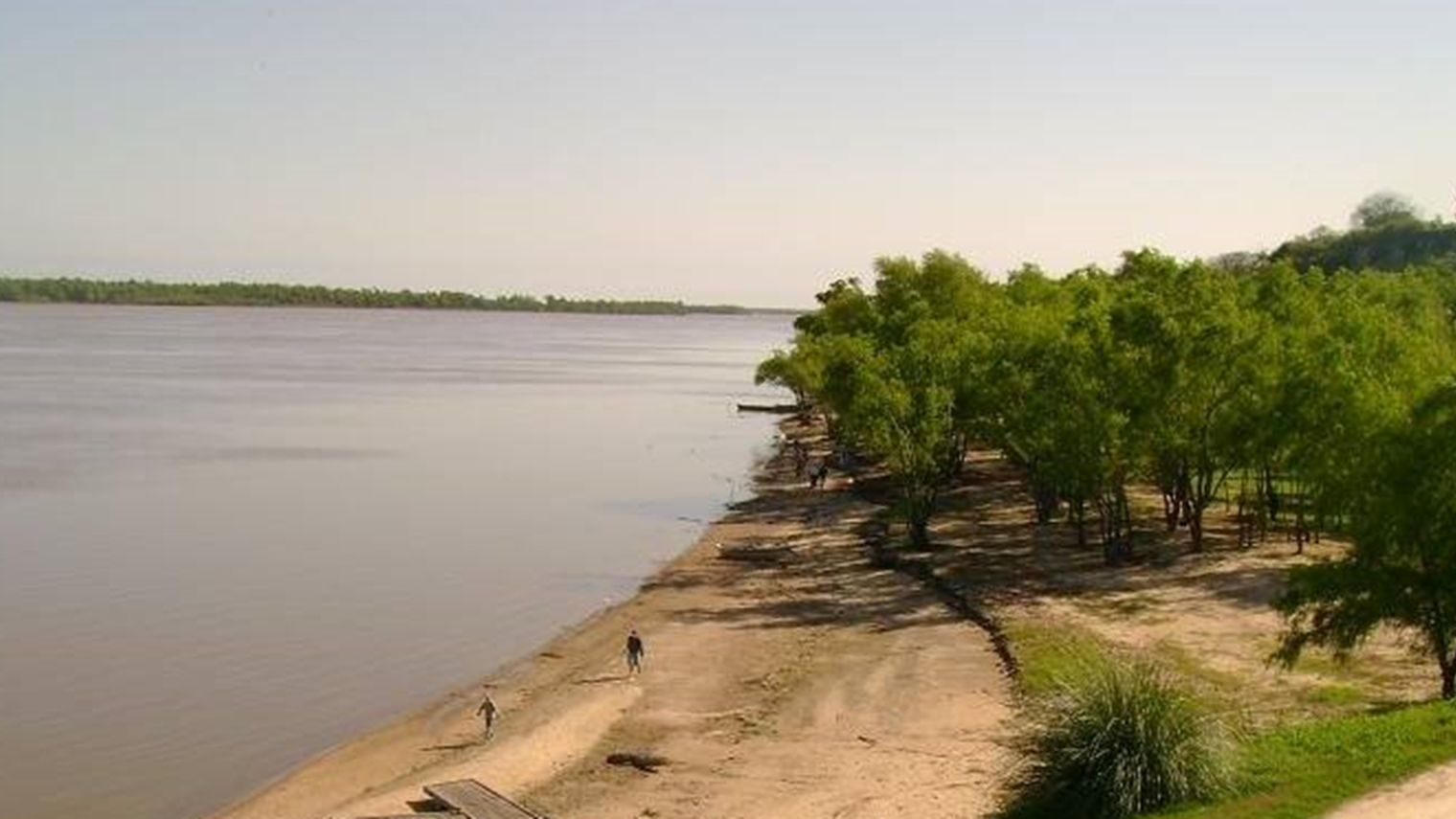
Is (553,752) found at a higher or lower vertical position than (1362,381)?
lower

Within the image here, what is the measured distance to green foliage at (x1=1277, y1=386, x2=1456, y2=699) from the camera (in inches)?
976

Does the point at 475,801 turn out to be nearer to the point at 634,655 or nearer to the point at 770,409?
the point at 634,655

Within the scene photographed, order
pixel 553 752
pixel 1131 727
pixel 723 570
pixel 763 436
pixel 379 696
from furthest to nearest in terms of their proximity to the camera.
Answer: pixel 763 436 → pixel 723 570 → pixel 379 696 → pixel 553 752 → pixel 1131 727

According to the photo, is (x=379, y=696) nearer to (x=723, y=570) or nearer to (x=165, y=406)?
(x=723, y=570)

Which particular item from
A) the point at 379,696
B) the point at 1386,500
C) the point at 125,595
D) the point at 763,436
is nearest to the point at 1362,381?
the point at 1386,500

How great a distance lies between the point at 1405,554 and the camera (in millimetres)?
25266

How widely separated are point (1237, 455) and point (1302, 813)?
30315 millimetres

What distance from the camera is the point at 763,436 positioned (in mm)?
114188

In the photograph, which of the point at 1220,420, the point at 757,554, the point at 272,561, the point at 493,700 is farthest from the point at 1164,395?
the point at 272,561

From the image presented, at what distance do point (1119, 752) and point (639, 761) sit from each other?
13.4 m

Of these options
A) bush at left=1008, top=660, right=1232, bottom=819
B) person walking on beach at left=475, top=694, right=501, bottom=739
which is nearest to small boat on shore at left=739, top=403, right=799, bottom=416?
person walking on beach at left=475, top=694, right=501, bottom=739

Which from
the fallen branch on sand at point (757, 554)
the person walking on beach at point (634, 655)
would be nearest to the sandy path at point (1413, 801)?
the person walking on beach at point (634, 655)

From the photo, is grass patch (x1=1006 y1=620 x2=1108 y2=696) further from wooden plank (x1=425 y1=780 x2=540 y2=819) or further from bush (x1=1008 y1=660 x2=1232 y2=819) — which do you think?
wooden plank (x1=425 y1=780 x2=540 y2=819)

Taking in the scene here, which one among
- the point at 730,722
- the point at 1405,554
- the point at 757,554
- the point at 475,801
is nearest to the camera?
the point at 475,801
